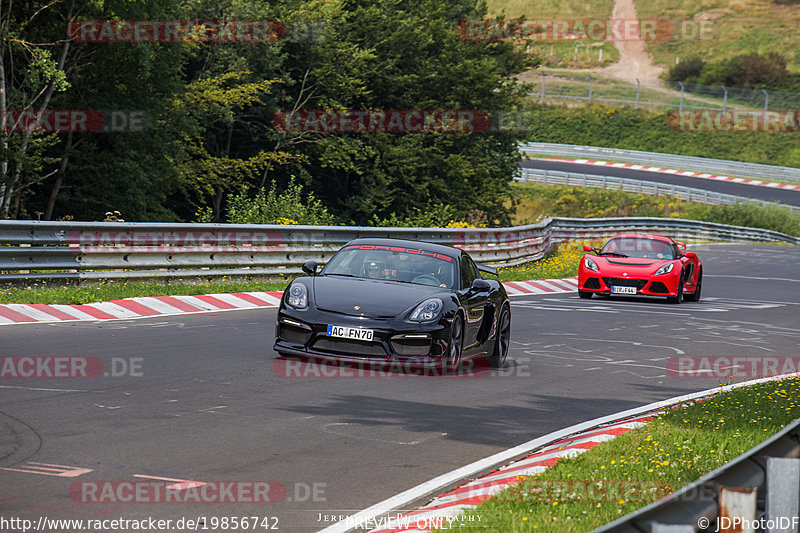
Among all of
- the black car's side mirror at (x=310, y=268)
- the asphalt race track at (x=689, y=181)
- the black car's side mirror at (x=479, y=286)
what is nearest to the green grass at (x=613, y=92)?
the asphalt race track at (x=689, y=181)

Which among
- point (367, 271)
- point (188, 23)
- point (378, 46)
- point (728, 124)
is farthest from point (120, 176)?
point (728, 124)

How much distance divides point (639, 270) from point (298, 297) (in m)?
12.6

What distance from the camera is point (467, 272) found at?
12.2 m

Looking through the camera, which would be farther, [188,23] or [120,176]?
[188,23]

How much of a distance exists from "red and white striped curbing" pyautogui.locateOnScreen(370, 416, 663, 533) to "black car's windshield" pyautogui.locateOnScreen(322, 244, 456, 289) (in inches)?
137

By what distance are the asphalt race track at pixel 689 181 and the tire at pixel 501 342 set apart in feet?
177

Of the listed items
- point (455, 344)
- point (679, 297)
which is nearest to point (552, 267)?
point (679, 297)

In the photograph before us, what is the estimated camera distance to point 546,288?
82.5ft

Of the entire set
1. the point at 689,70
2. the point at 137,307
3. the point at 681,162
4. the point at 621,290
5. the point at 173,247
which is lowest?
the point at 621,290

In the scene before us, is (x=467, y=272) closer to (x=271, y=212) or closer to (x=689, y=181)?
(x=271, y=212)

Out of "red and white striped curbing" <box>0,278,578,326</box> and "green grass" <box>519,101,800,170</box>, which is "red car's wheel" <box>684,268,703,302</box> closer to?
"red and white striped curbing" <box>0,278,578,326</box>

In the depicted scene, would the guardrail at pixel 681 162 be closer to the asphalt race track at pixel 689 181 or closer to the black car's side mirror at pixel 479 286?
the asphalt race track at pixel 689 181

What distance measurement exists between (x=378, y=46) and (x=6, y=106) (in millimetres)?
18090

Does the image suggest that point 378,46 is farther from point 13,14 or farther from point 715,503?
point 715,503
